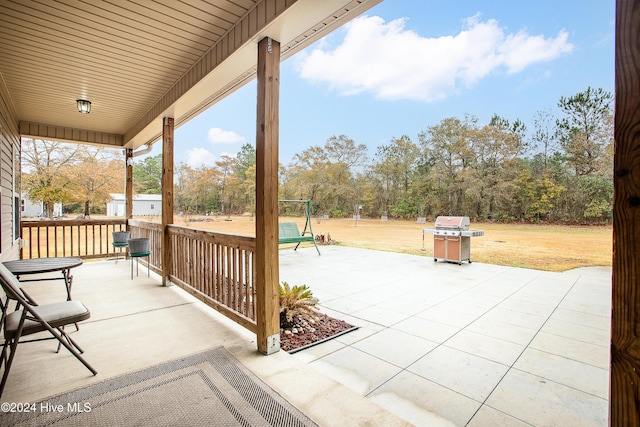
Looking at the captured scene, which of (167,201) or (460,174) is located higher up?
(460,174)

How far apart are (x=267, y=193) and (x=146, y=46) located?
1878 mm

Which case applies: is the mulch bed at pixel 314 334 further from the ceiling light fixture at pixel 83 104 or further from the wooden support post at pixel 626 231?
the ceiling light fixture at pixel 83 104

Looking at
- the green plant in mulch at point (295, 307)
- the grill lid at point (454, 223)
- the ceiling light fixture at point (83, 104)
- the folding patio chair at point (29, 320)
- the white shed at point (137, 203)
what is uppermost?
the ceiling light fixture at point (83, 104)

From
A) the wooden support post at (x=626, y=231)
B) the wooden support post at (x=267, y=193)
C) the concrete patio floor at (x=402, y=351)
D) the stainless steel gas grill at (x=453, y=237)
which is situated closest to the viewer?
the wooden support post at (x=626, y=231)

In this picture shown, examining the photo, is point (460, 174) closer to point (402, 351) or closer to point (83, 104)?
point (402, 351)

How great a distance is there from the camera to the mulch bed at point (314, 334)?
2.53 metres

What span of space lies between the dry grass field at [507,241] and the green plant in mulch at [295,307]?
1.94 m

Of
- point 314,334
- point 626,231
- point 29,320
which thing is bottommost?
point 314,334

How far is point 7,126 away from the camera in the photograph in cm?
412

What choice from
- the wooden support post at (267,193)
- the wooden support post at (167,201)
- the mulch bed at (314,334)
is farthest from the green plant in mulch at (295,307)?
the wooden support post at (167,201)

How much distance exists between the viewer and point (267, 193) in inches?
89.7

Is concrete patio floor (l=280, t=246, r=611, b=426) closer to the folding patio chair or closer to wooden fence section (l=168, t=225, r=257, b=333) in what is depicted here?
wooden fence section (l=168, t=225, r=257, b=333)

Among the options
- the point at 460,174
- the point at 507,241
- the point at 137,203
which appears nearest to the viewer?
the point at 507,241

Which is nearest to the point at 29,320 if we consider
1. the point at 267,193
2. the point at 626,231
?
the point at 267,193
